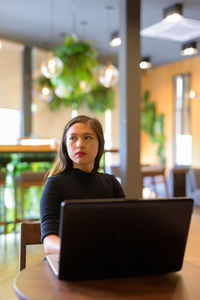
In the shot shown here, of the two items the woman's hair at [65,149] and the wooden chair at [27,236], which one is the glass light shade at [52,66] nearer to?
the woman's hair at [65,149]

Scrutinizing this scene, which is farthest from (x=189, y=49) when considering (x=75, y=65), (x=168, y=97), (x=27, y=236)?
(x=27, y=236)

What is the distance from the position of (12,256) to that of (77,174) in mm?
2528

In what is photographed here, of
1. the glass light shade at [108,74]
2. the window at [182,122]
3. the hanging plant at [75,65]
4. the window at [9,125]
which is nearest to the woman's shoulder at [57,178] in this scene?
the glass light shade at [108,74]

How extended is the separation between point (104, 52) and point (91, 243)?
333 inches

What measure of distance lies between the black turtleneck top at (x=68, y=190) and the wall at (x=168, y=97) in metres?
8.15

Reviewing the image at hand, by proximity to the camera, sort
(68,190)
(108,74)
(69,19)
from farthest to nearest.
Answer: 1. (69,19)
2. (108,74)
3. (68,190)

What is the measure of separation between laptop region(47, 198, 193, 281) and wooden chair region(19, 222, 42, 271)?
0.46 metres

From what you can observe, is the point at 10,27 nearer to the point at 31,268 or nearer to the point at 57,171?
Result: the point at 57,171

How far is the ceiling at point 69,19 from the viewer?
595 centimetres

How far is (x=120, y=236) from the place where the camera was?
3.37 feet

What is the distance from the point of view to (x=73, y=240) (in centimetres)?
99

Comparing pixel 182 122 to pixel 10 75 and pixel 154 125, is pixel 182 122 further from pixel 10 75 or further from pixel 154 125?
pixel 10 75

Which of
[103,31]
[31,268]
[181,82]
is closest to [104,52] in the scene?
[103,31]

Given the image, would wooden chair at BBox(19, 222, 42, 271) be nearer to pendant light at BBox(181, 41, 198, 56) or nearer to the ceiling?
the ceiling
